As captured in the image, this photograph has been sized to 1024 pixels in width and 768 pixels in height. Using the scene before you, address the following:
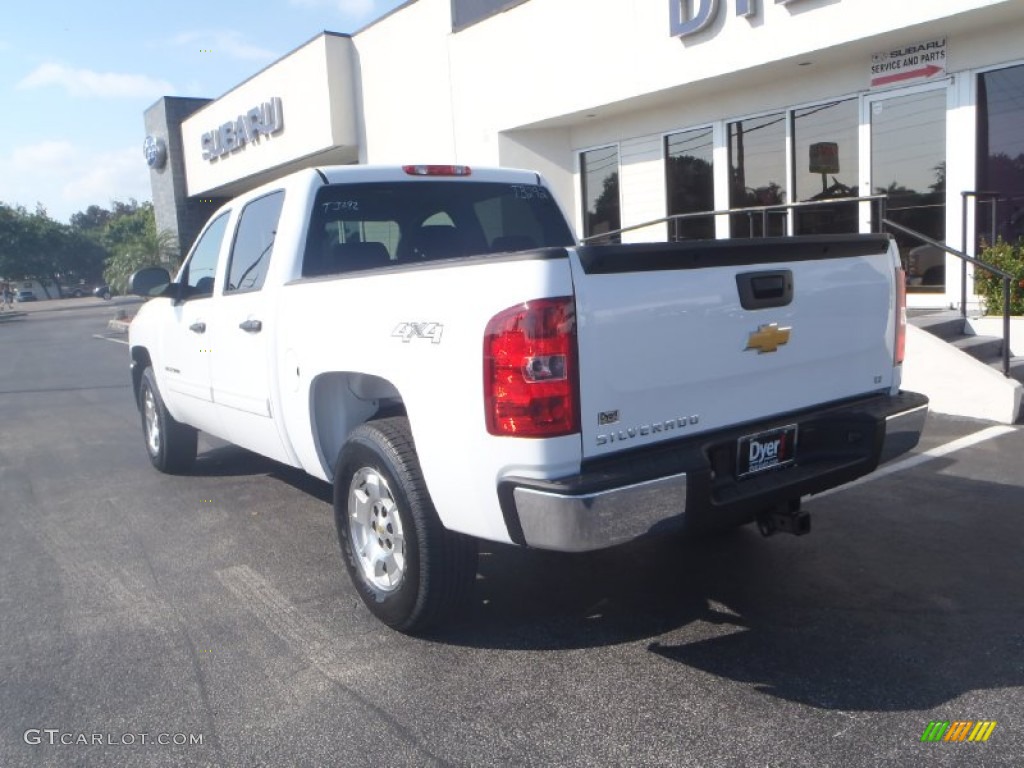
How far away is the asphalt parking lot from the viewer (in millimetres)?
3141

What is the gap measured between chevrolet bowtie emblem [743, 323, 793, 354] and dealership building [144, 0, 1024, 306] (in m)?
5.07

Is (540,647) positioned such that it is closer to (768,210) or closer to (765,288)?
(765,288)

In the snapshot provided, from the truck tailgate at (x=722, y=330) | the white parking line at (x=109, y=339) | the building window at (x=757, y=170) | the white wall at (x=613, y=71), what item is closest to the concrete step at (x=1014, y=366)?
the white wall at (x=613, y=71)

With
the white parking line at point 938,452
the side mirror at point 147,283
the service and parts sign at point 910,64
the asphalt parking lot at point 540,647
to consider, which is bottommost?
the asphalt parking lot at point 540,647

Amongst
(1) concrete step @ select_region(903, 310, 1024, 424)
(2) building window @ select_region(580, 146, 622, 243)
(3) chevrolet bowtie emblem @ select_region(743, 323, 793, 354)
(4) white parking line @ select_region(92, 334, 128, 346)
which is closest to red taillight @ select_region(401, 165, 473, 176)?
(3) chevrolet bowtie emblem @ select_region(743, 323, 793, 354)

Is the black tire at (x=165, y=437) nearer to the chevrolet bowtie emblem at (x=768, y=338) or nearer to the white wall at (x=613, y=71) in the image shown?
the chevrolet bowtie emblem at (x=768, y=338)

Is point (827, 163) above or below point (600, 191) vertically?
below

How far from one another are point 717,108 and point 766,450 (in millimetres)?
10399

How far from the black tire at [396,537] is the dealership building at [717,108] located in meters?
5.79

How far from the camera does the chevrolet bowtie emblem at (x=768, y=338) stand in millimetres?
3656

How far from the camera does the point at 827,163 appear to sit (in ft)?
39.2

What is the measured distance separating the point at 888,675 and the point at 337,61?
60.0 feet

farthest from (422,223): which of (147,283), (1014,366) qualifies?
(1014,366)

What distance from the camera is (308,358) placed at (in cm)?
439
